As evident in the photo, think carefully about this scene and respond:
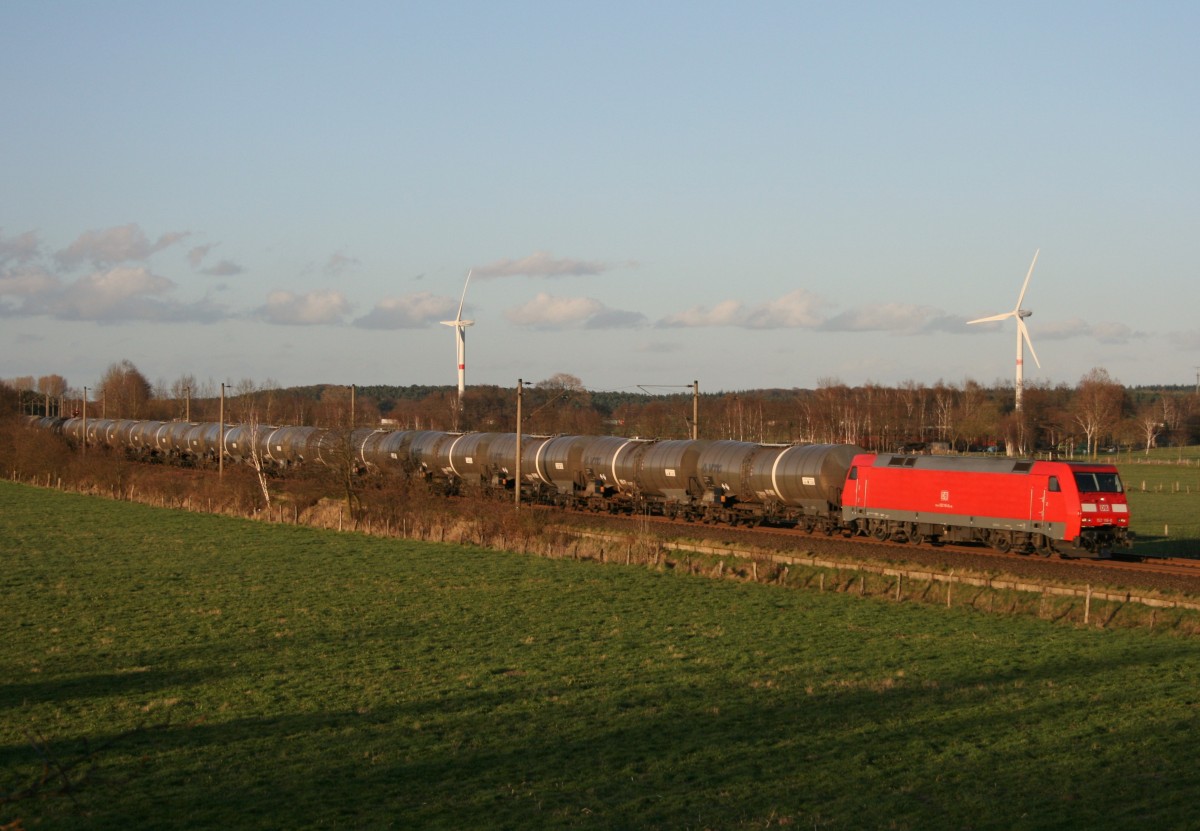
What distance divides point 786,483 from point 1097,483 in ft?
37.4

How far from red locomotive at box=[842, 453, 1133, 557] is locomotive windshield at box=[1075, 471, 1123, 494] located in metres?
0.03

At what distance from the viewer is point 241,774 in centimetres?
1534

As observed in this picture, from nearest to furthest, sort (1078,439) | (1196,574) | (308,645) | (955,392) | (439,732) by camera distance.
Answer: (439,732) → (308,645) → (1196,574) → (1078,439) → (955,392)

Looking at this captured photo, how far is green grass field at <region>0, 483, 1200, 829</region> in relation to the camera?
1409 centimetres

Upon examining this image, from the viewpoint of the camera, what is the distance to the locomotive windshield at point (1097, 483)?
1369 inches

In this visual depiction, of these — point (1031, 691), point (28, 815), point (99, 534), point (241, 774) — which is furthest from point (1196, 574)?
point (99, 534)

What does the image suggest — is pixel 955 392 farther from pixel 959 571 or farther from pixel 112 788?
pixel 112 788

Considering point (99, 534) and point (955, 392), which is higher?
point (955, 392)

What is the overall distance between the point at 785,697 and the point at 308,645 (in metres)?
10.7

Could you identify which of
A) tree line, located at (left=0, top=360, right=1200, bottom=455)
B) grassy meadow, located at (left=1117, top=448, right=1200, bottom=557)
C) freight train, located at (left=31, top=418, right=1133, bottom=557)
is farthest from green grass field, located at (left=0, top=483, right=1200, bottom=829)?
tree line, located at (left=0, top=360, right=1200, bottom=455)

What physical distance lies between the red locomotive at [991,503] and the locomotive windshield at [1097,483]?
3 centimetres

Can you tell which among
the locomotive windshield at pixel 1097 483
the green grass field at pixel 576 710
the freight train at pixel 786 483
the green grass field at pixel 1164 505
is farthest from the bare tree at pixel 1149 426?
the green grass field at pixel 576 710

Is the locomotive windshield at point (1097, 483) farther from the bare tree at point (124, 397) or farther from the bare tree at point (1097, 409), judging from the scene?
the bare tree at point (124, 397)

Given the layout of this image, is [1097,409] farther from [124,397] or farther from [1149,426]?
[124,397]
